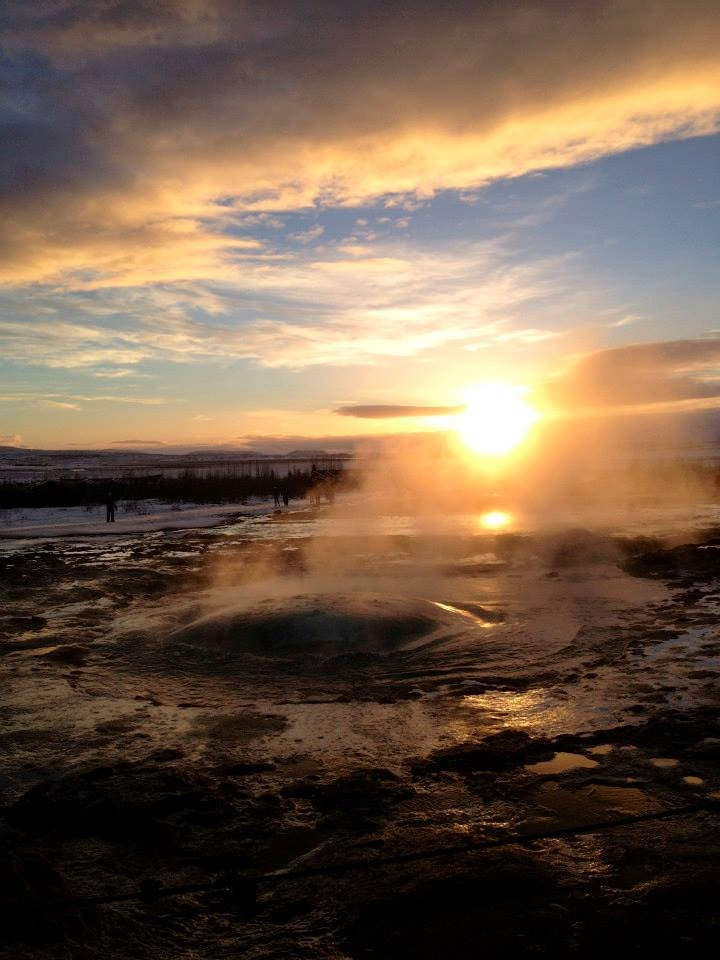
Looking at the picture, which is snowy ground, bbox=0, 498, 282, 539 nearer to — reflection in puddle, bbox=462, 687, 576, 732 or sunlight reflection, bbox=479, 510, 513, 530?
sunlight reflection, bbox=479, 510, 513, 530

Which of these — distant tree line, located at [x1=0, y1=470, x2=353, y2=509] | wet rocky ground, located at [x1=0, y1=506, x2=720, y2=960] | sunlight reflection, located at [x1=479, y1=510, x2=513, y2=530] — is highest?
distant tree line, located at [x1=0, y1=470, x2=353, y2=509]

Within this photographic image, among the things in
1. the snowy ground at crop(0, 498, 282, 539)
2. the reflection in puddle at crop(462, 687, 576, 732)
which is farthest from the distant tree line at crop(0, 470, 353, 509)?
the reflection in puddle at crop(462, 687, 576, 732)

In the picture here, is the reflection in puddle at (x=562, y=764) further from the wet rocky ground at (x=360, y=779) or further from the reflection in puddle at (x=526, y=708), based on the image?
the reflection in puddle at (x=526, y=708)

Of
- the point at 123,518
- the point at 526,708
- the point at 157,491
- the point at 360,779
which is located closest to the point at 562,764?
the point at 526,708

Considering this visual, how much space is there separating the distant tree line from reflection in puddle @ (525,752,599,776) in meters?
28.5

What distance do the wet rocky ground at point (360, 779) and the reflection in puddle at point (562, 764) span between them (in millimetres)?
43

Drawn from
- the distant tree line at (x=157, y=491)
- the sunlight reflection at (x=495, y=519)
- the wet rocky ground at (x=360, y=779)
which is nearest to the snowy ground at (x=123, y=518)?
the distant tree line at (x=157, y=491)

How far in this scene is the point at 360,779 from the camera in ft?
16.6

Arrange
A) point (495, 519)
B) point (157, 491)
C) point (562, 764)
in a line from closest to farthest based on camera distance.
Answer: point (562, 764) → point (495, 519) → point (157, 491)

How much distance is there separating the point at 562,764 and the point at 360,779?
1529mm

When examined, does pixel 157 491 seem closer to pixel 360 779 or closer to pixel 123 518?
pixel 123 518

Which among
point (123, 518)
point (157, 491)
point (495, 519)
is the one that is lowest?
point (123, 518)

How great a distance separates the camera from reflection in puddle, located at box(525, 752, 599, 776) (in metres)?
5.12

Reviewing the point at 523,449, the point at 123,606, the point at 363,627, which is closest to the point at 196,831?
the point at 363,627
